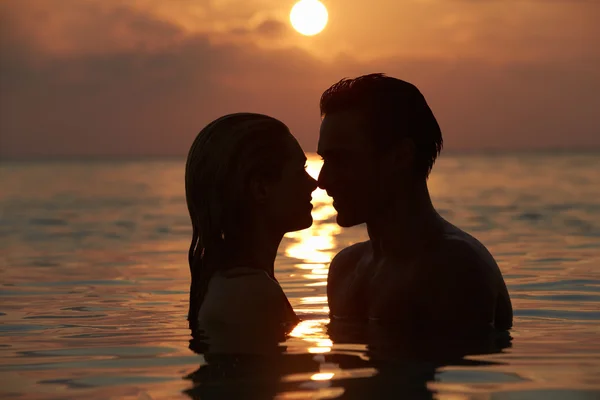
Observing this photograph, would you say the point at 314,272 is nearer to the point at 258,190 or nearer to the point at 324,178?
the point at 324,178

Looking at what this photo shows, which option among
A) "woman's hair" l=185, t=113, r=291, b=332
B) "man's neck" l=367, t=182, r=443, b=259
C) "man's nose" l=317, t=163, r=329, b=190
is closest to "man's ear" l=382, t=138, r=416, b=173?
"man's neck" l=367, t=182, r=443, b=259

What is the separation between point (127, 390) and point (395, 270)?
2223 mm

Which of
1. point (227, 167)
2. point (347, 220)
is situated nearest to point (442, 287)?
point (347, 220)

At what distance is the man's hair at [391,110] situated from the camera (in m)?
7.30

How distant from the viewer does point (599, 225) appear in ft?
83.6

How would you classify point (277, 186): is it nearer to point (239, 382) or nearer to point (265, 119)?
point (265, 119)

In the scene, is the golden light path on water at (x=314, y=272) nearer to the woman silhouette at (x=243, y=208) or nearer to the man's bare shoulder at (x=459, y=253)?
the woman silhouette at (x=243, y=208)

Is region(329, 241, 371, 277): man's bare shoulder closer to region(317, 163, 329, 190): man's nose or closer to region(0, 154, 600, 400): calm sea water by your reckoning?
region(0, 154, 600, 400): calm sea water

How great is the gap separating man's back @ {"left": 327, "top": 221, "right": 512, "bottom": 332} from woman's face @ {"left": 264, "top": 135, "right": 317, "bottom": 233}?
0.72 meters

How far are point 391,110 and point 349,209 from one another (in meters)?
0.77

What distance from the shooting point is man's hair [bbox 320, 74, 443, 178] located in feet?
24.0

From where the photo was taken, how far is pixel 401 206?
740 cm

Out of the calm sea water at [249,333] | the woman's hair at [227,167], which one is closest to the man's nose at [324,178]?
the woman's hair at [227,167]

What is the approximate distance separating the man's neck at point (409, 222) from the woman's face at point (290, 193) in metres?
0.55
